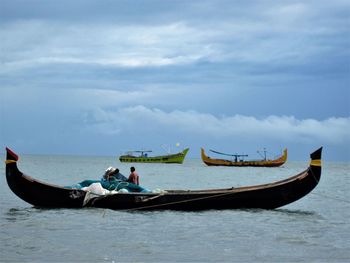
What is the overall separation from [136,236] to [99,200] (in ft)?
13.5

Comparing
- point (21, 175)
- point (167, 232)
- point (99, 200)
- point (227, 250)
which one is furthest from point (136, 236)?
point (21, 175)

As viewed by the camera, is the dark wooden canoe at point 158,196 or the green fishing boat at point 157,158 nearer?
the dark wooden canoe at point 158,196

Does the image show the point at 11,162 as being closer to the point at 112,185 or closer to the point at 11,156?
the point at 11,156

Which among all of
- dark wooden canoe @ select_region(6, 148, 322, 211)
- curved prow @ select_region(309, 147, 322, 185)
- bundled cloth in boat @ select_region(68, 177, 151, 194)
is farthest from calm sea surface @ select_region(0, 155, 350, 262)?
curved prow @ select_region(309, 147, 322, 185)

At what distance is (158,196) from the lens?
1878 centimetres

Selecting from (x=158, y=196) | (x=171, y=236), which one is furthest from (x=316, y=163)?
(x=171, y=236)

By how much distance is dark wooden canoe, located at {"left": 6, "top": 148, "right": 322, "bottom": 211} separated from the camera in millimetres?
18828

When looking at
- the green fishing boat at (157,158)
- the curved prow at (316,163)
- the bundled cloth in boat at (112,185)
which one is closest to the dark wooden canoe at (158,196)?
the curved prow at (316,163)

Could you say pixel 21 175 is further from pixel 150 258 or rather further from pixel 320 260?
pixel 320 260

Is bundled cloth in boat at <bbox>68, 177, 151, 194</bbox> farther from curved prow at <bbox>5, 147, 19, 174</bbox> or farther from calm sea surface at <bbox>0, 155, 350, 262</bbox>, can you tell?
curved prow at <bbox>5, 147, 19, 174</bbox>

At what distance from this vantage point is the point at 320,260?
12.2 meters

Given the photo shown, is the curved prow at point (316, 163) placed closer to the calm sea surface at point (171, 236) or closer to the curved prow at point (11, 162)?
the calm sea surface at point (171, 236)

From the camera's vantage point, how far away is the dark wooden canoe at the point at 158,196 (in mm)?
18828

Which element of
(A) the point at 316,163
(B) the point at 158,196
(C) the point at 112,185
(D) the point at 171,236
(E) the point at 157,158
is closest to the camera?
(D) the point at 171,236
